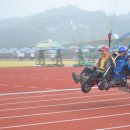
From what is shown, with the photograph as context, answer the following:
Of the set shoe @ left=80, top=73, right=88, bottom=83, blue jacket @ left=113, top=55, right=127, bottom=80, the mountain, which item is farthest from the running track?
the mountain

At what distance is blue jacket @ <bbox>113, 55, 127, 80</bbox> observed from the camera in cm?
1216

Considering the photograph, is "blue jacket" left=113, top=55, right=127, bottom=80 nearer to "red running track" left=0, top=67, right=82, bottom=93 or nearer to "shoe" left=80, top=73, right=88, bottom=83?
"shoe" left=80, top=73, right=88, bottom=83

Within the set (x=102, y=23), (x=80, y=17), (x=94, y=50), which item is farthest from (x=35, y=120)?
(x=80, y=17)

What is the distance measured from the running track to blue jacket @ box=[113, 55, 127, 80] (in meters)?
0.81

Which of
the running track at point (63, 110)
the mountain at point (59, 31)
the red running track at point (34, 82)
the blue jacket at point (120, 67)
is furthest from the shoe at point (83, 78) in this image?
the mountain at point (59, 31)

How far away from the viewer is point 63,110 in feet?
37.0

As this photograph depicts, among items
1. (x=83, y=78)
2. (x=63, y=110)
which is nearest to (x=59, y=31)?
(x=83, y=78)

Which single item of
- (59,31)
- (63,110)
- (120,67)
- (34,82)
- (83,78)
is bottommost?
(59,31)

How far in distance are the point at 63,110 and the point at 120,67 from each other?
6.89 ft

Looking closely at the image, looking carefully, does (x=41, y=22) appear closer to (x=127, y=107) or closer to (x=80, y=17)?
(x=80, y=17)

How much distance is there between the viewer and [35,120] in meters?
9.77

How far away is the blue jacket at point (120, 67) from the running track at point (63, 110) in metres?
0.81

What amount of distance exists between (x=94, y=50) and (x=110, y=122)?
3018cm

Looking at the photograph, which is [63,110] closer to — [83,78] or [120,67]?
[83,78]
